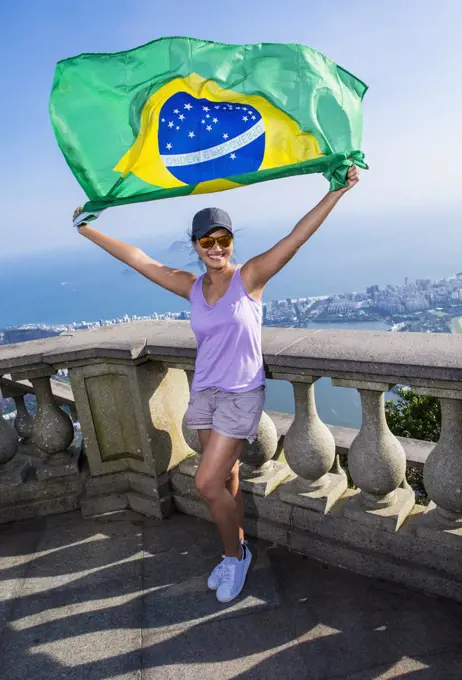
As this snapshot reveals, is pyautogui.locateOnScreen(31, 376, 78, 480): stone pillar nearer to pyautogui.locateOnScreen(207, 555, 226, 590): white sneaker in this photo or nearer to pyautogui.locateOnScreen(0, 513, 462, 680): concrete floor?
pyautogui.locateOnScreen(0, 513, 462, 680): concrete floor

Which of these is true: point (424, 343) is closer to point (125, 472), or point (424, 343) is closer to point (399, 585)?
point (399, 585)

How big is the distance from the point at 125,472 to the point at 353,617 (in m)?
2.20

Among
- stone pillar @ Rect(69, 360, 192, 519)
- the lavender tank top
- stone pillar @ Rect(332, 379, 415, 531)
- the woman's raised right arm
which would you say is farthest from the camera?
stone pillar @ Rect(69, 360, 192, 519)

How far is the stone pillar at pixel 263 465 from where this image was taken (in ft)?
11.3

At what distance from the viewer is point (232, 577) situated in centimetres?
302

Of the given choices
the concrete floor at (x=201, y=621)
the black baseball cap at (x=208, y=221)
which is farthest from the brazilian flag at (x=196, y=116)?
the concrete floor at (x=201, y=621)

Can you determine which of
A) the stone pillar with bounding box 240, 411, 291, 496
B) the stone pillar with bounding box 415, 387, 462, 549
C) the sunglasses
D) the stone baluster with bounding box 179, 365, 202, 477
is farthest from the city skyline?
the sunglasses

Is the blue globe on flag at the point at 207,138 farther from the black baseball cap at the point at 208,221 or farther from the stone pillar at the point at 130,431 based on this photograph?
the stone pillar at the point at 130,431

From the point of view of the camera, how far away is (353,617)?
273 centimetres

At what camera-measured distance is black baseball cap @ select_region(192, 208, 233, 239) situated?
2.72m

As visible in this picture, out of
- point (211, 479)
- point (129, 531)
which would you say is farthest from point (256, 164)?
point (129, 531)

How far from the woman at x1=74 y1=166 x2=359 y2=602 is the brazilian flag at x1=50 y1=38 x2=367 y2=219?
1.67 ft

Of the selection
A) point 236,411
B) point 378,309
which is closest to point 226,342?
point 236,411

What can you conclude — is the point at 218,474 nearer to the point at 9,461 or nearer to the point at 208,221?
the point at 208,221
